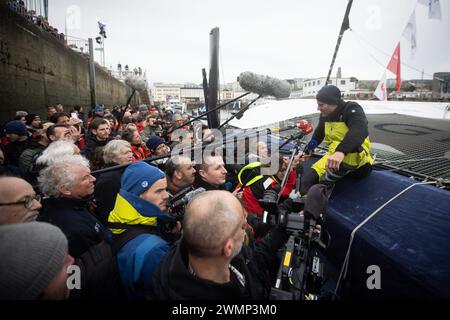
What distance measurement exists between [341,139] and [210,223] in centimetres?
224

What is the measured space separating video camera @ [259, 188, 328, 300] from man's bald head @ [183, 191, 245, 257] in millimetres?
407

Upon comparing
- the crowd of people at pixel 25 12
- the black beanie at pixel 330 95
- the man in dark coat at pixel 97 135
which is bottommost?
the man in dark coat at pixel 97 135

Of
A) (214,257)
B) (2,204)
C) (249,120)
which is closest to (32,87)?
(249,120)

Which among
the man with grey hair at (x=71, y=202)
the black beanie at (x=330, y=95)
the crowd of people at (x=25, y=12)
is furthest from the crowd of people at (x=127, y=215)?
the crowd of people at (x=25, y=12)

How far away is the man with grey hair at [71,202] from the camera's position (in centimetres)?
181

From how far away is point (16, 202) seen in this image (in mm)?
1668

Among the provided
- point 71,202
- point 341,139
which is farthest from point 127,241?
point 341,139

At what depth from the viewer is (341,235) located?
2625 mm

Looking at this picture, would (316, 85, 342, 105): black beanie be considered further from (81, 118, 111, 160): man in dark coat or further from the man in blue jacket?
(81, 118, 111, 160): man in dark coat

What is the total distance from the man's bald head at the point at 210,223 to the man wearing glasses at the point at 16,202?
4.26 feet

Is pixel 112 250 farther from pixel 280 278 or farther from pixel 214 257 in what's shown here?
pixel 280 278

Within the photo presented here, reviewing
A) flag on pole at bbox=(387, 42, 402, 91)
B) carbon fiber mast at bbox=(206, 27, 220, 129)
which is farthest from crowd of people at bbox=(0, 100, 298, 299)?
flag on pole at bbox=(387, 42, 402, 91)

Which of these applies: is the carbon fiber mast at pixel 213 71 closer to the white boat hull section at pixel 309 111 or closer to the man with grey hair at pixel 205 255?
the man with grey hair at pixel 205 255
